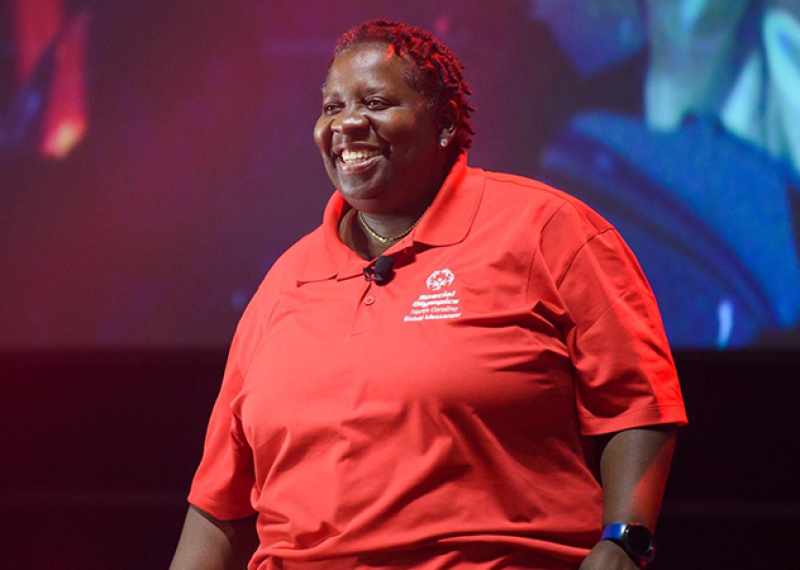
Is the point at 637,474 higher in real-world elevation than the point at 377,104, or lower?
lower

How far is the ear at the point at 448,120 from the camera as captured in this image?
5.24 feet

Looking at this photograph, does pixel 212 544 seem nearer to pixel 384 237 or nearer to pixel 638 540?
pixel 384 237

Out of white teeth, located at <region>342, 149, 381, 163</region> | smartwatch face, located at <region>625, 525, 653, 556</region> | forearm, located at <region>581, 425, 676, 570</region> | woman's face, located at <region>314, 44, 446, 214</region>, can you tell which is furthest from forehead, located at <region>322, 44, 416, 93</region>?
smartwatch face, located at <region>625, 525, 653, 556</region>

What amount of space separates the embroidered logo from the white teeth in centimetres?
24

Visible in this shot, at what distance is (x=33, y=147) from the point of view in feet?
8.91

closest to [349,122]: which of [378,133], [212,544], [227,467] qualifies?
[378,133]

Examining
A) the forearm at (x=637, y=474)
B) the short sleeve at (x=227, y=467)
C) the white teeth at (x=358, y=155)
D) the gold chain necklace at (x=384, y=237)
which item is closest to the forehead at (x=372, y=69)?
the white teeth at (x=358, y=155)

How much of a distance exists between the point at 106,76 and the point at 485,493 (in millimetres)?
1894

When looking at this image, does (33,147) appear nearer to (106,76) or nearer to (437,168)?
(106,76)

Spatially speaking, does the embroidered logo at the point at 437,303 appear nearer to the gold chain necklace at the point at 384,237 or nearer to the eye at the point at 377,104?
the gold chain necklace at the point at 384,237

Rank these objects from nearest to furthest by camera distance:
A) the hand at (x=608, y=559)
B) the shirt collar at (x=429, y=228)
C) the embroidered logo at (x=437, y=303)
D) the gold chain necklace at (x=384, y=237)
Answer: the hand at (x=608, y=559) < the embroidered logo at (x=437, y=303) < the shirt collar at (x=429, y=228) < the gold chain necklace at (x=384, y=237)

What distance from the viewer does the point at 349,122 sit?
1527mm

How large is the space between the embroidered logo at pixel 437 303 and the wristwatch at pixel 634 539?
0.35m

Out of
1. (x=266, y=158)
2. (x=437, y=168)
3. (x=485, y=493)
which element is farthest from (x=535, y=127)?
(x=485, y=493)
